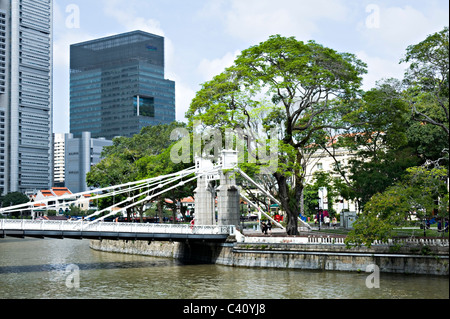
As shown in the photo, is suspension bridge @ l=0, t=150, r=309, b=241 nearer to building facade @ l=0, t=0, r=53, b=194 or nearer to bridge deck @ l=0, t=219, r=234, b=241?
bridge deck @ l=0, t=219, r=234, b=241

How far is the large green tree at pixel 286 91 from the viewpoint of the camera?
41.5 metres

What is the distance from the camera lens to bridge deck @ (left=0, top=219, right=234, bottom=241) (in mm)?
37781

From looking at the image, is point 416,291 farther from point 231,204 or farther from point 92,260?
point 92,260

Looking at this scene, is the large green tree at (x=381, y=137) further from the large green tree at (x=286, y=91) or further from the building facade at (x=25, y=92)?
the building facade at (x=25, y=92)

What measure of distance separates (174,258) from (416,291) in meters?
24.2

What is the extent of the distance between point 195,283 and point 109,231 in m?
9.37

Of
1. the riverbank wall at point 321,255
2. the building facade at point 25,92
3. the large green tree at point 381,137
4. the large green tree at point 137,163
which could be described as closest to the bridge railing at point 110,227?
the riverbank wall at point 321,255

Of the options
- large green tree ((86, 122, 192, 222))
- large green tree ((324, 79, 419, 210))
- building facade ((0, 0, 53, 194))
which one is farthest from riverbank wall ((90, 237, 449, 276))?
building facade ((0, 0, 53, 194))

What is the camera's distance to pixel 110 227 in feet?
129

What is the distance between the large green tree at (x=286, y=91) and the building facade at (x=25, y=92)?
154 metres

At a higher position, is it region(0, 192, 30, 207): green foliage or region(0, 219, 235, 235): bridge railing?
region(0, 192, 30, 207): green foliage

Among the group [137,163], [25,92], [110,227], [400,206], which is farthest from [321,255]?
[25,92]

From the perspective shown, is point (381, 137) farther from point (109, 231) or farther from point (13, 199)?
point (13, 199)

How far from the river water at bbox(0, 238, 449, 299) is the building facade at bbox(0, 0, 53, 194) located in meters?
152
